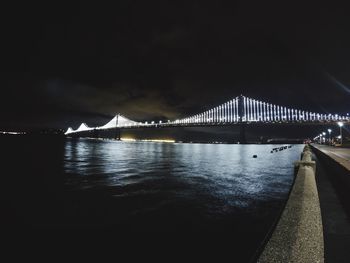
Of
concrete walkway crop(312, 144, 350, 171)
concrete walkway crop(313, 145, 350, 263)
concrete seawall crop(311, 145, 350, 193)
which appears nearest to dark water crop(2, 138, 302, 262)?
concrete walkway crop(313, 145, 350, 263)

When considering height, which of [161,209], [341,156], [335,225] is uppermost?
[341,156]

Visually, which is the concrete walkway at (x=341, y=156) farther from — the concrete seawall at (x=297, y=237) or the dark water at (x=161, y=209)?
the concrete seawall at (x=297, y=237)

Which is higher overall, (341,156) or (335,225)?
(341,156)

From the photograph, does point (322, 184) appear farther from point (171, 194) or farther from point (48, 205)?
point (48, 205)

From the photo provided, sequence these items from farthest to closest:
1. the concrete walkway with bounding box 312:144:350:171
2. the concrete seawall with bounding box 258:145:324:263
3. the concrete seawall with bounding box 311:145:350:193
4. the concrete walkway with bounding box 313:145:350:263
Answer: the concrete walkway with bounding box 312:144:350:171
the concrete seawall with bounding box 311:145:350:193
the concrete walkway with bounding box 313:145:350:263
the concrete seawall with bounding box 258:145:324:263

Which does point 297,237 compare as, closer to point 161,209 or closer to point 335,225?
point 335,225

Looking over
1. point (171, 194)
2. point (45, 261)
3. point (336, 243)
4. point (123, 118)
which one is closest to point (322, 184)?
point (336, 243)

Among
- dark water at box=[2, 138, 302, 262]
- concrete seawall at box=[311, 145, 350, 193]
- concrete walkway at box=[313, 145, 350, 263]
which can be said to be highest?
concrete seawall at box=[311, 145, 350, 193]

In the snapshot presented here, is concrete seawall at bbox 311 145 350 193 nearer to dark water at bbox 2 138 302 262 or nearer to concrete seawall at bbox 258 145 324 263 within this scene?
dark water at bbox 2 138 302 262

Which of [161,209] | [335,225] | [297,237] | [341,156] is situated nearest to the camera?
[297,237]

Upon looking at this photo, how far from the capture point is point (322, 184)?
767cm

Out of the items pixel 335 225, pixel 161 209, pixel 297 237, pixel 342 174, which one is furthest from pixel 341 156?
pixel 297 237

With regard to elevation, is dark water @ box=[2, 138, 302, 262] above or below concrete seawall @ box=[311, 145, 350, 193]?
below

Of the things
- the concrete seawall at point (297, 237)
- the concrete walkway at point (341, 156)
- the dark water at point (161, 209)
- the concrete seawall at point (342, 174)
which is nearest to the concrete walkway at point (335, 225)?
the concrete seawall at point (342, 174)
